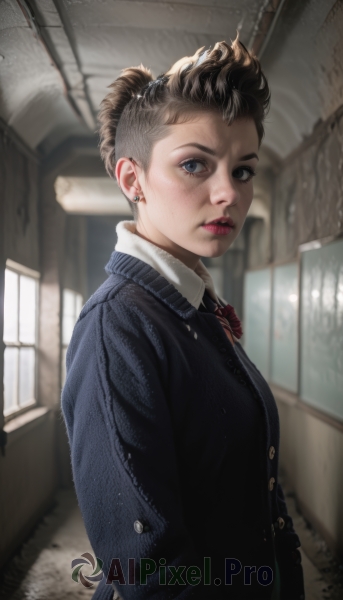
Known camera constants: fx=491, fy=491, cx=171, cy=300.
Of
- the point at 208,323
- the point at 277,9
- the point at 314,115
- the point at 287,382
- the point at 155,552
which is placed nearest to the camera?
the point at 155,552

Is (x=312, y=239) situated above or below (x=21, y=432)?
above

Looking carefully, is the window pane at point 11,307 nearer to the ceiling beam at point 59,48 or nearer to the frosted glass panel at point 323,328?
the ceiling beam at point 59,48

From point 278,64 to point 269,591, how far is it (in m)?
1.95

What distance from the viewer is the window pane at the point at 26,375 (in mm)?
2834

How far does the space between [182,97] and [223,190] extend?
19cm

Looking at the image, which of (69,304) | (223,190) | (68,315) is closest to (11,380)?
(68,315)

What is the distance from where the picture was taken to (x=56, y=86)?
7.41 ft

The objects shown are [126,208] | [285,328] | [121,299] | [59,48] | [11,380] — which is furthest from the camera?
[126,208]

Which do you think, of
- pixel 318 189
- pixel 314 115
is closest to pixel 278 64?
pixel 314 115

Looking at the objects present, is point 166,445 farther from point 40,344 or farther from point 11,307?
point 40,344

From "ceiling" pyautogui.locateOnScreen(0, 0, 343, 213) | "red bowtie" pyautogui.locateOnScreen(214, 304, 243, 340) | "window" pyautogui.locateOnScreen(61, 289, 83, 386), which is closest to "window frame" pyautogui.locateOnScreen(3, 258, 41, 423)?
"window" pyautogui.locateOnScreen(61, 289, 83, 386)

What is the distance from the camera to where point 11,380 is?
2.66m

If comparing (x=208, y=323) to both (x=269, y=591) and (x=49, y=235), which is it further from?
(x=49, y=235)

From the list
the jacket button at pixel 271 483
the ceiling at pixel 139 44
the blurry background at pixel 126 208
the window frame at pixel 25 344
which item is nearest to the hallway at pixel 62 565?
the blurry background at pixel 126 208
